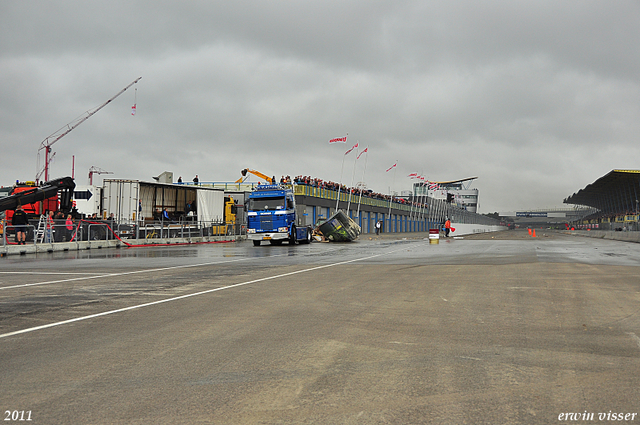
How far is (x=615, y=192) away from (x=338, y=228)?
87.3 metres

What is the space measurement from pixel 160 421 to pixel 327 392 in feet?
4.26

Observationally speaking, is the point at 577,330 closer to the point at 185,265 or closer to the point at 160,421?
the point at 160,421

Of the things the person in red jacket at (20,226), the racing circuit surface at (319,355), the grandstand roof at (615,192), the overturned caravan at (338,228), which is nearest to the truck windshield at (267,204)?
the overturned caravan at (338,228)

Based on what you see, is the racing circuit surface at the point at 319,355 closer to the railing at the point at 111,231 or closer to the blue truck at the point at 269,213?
the railing at the point at 111,231

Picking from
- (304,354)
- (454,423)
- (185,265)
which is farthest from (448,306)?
(185,265)

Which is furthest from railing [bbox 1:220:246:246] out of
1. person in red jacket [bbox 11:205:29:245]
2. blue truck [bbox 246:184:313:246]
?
blue truck [bbox 246:184:313:246]

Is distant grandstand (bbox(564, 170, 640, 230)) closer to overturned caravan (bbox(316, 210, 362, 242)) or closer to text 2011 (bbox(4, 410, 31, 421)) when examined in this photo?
overturned caravan (bbox(316, 210, 362, 242))

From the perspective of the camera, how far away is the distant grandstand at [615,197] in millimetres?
76062

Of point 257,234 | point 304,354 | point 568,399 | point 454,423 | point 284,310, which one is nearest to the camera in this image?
point 454,423

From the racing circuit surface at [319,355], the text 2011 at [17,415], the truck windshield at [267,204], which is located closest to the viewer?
the text 2011 at [17,415]

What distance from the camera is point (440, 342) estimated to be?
19.4 feet

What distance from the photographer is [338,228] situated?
4056cm

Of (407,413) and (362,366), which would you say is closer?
(407,413)

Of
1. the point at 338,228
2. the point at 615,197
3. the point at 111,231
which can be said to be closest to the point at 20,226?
the point at 111,231
